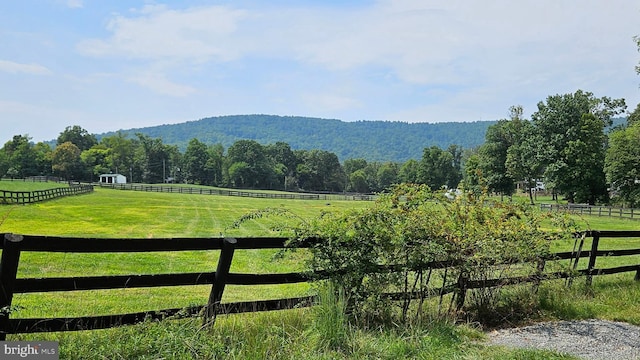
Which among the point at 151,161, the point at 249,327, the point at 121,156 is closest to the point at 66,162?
the point at 121,156

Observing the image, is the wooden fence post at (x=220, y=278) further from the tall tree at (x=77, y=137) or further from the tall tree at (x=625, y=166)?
the tall tree at (x=77, y=137)

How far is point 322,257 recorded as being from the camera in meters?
5.24

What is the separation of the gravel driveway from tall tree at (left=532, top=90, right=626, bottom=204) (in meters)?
52.8

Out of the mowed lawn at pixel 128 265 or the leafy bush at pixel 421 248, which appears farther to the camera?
the mowed lawn at pixel 128 265

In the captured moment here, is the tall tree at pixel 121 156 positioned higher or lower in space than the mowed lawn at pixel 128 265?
higher

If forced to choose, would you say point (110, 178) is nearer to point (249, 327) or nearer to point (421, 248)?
point (249, 327)

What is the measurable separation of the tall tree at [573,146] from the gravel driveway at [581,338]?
173ft

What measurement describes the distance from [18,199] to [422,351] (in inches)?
1540

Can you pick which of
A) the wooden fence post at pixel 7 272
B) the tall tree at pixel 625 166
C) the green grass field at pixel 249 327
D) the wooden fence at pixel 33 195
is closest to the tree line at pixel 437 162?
the tall tree at pixel 625 166

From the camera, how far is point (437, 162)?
325 feet

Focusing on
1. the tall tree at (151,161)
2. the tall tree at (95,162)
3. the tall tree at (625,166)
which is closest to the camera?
the tall tree at (625,166)

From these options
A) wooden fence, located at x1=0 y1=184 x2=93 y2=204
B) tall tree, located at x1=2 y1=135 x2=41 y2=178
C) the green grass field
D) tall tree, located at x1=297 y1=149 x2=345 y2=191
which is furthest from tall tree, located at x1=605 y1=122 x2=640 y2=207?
tall tree, located at x1=2 y1=135 x2=41 y2=178

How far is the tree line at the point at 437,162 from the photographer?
52.2 metres

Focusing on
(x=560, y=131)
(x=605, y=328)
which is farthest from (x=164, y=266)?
(x=560, y=131)
